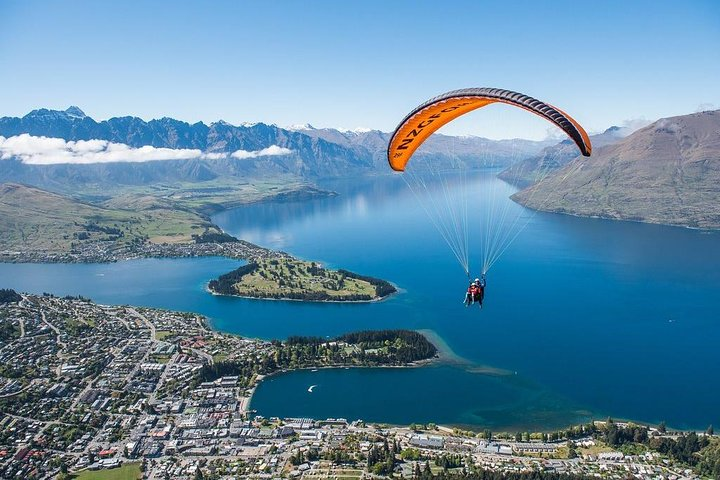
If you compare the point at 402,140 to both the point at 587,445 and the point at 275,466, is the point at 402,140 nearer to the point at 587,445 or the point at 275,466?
the point at 275,466

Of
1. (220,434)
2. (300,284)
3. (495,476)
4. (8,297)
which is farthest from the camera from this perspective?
(300,284)

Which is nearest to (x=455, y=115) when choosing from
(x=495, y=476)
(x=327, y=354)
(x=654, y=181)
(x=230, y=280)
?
(x=495, y=476)

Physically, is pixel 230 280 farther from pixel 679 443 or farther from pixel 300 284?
pixel 679 443

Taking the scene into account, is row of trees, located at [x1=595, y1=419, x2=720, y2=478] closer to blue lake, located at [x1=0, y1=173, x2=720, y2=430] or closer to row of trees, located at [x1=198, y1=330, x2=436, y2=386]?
blue lake, located at [x1=0, y1=173, x2=720, y2=430]

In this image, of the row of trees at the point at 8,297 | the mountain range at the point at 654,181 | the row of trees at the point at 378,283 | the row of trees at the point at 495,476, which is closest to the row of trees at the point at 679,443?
the row of trees at the point at 495,476

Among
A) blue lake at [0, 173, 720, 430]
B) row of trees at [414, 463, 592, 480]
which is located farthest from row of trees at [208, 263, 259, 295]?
row of trees at [414, 463, 592, 480]

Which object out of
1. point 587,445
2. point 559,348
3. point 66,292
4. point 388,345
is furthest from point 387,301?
point 66,292

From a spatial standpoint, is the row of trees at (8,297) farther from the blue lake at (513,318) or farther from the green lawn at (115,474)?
the green lawn at (115,474)
